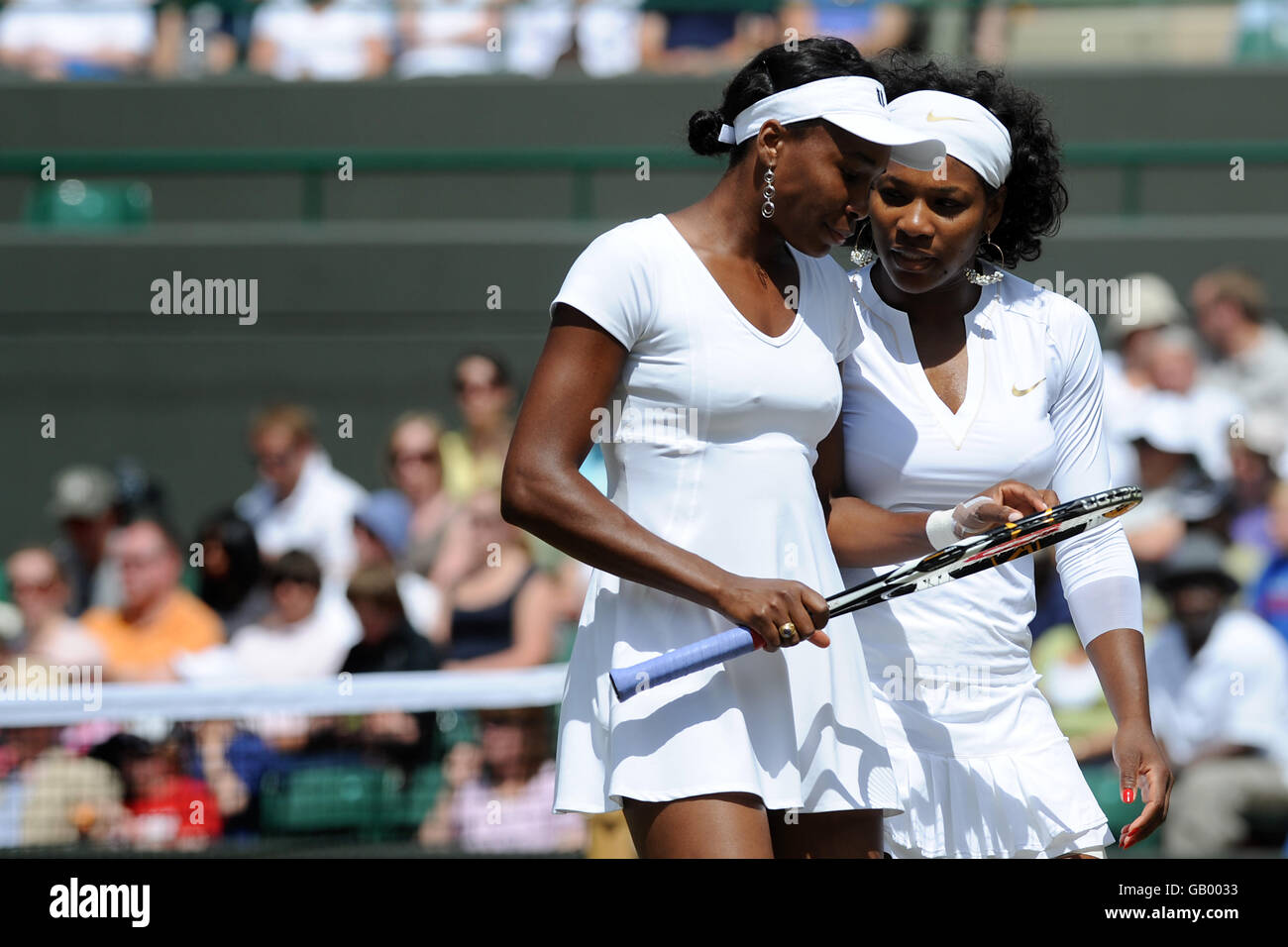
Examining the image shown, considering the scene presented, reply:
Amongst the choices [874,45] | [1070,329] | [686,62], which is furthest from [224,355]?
[1070,329]

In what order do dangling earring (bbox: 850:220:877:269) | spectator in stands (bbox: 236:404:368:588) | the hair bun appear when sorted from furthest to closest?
spectator in stands (bbox: 236:404:368:588)
dangling earring (bbox: 850:220:877:269)
the hair bun

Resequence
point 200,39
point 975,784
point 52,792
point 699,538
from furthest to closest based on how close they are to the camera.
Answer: point 200,39 → point 52,792 → point 975,784 → point 699,538

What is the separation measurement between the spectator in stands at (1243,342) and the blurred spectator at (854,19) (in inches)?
83.0

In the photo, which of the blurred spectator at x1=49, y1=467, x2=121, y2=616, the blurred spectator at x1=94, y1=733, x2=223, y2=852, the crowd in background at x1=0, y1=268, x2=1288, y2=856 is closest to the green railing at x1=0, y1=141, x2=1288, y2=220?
the crowd in background at x1=0, y1=268, x2=1288, y2=856

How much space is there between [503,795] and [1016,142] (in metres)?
3.24

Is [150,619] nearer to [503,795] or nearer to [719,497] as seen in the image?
[503,795]

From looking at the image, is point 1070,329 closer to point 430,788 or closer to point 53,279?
point 430,788

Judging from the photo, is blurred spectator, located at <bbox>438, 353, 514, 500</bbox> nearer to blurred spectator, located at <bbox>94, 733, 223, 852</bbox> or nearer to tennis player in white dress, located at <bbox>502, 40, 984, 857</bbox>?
blurred spectator, located at <bbox>94, 733, 223, 852</bbox>

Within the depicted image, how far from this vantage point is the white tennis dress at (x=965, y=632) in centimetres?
285

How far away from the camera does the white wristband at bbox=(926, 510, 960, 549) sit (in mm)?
2807

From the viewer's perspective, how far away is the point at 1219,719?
18.6 feet

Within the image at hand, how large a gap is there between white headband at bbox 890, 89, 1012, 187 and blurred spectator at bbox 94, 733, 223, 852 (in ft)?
11.8

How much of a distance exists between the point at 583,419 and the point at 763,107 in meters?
0.54
